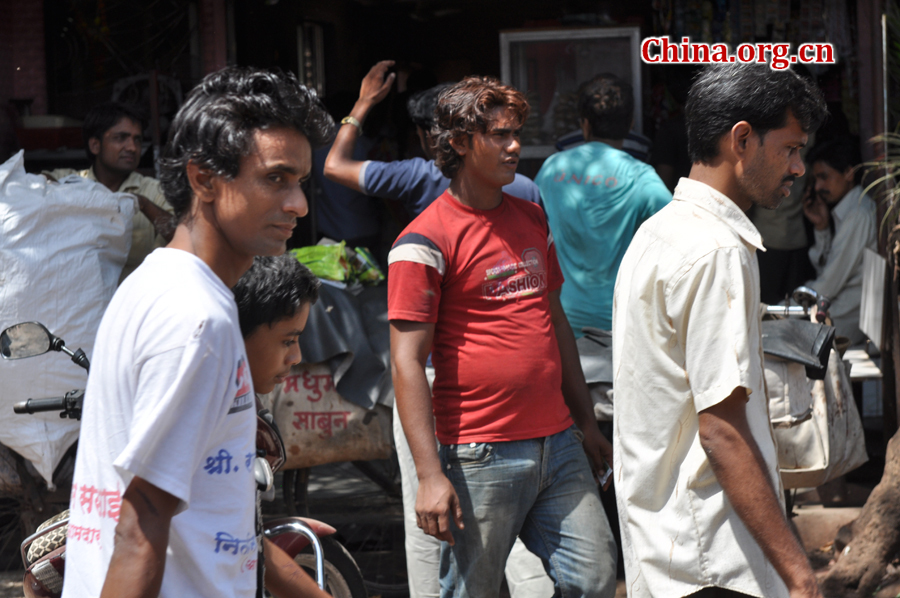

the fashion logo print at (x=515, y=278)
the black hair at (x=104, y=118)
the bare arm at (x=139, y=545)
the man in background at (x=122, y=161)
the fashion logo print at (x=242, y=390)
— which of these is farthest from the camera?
the black hair at (x=104, y=118)

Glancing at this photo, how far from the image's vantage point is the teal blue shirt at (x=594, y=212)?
3928 mm

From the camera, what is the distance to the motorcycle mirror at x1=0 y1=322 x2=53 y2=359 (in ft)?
7.48

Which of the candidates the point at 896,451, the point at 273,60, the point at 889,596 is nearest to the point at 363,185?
the point at 896,451

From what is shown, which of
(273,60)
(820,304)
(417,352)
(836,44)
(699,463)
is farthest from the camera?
(273,60)

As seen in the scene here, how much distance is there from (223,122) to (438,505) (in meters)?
1.36

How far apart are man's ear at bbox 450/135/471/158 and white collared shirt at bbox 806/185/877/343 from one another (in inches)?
133

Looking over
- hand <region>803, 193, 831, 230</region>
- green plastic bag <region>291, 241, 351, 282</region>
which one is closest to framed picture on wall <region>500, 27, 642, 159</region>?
hand <region>803, 193, 831, 230</region>

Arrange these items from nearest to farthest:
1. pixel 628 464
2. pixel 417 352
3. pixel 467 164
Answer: pixel 628 464
pixel 417 352
pixel 467 164

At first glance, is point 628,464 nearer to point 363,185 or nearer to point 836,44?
point 363,185

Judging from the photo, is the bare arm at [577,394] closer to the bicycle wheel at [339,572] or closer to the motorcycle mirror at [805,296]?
the bicycle wheel at [339,572]

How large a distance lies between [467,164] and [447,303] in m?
0.44

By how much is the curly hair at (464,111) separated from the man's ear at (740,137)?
3.25ft

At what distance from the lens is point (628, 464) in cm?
203

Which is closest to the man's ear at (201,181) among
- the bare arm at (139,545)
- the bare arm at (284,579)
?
the bare arm at (139,545)
